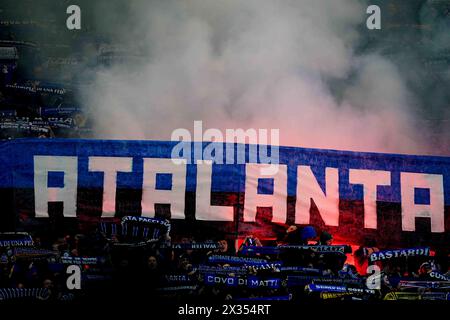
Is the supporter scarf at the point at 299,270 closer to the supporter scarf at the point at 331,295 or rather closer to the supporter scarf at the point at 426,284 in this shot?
the supporter scarf at the point at 331,295

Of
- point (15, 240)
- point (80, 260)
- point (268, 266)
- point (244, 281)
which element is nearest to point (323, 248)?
point (268, 266)

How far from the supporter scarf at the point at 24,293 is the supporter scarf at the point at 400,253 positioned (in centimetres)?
308

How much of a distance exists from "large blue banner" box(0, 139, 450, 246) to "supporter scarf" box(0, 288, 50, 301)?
0.59 metres

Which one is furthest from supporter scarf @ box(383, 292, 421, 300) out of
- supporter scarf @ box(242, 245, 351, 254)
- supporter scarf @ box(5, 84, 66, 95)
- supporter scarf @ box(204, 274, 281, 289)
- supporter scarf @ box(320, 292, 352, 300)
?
supporter scarf @ box(5, 84, 66, 95)

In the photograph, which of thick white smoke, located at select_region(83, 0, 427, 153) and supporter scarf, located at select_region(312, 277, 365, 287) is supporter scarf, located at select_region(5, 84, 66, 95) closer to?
thick white smoke, located at select_region(83, 0, 427, 153)

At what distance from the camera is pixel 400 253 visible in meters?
5.01

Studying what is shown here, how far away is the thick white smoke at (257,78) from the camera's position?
21.9ft

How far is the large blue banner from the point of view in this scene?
16.1ft

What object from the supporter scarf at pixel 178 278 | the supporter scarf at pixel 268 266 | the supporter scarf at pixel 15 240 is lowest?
the supporter scarf at pixel 178 278

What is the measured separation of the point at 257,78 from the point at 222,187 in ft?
7.49

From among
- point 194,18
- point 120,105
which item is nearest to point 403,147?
point 194,18

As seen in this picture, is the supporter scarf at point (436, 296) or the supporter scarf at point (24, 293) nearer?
the supporter scarf at point (24, 293)

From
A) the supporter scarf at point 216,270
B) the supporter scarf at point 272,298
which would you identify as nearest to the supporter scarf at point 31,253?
the supporter scarf at point 216,270
